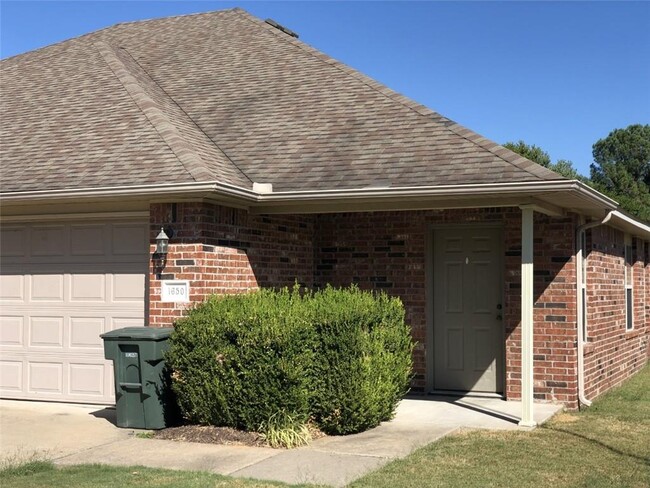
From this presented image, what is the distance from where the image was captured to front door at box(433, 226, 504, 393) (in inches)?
444

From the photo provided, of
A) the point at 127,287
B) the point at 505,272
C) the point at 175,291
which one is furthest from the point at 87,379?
the point at 505,272

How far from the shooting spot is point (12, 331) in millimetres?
10867

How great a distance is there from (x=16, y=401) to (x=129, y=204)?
10.4 ft

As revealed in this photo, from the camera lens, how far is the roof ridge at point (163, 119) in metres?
9.59

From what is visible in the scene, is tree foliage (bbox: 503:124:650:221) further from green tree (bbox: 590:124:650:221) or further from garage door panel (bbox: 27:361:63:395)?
garage door panel (bbox: 27:361:63:395)

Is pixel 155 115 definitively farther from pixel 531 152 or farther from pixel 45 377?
pixel 531 152

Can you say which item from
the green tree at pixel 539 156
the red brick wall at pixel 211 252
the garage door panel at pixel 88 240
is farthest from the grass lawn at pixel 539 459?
the green tree at pixel 539 156

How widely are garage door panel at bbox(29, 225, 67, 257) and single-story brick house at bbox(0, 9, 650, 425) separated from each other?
0.03 metres

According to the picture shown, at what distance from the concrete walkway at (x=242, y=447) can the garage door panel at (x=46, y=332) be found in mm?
790

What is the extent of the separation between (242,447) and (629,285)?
9776 mm

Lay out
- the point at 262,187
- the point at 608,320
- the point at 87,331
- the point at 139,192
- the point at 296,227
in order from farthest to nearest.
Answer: the point at 608,320, the point at 296,227, the point at 87,331, the point at 262,187, the point at 139,192

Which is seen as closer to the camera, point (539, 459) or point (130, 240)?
point (539, 459)

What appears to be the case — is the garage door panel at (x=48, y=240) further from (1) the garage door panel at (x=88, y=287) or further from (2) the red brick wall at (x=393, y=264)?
(2) the red brick wall at (x=393, y=264)

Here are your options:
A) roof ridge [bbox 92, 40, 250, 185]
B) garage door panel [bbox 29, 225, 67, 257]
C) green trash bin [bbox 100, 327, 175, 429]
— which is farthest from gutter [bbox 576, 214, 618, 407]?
garage door panel [bbox 29, 225, 67, 257]
